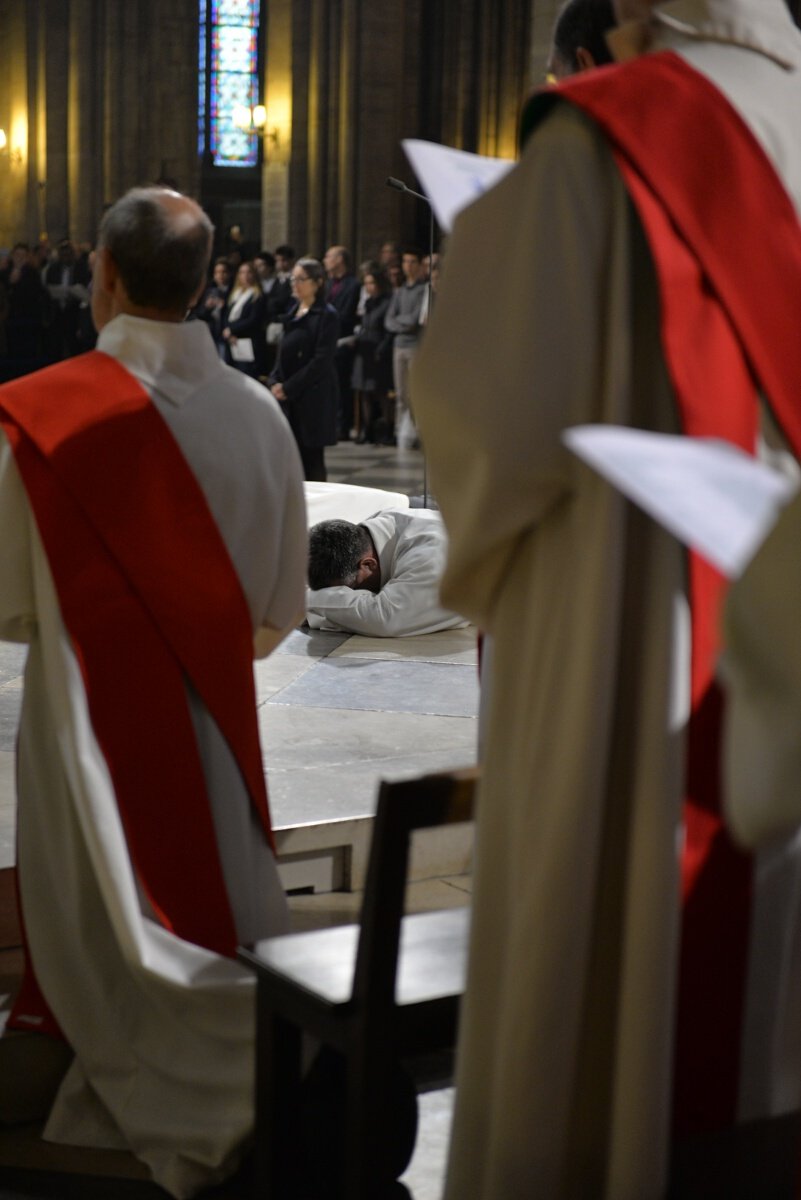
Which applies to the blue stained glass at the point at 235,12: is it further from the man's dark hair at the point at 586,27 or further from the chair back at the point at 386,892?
the chair back at the point at 386,892

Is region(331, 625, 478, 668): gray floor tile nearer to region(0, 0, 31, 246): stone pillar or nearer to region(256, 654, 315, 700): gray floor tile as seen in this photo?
region(256, 654, 315, 700): gray floor tile

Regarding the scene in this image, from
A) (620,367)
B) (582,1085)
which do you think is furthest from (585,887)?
(620,367)

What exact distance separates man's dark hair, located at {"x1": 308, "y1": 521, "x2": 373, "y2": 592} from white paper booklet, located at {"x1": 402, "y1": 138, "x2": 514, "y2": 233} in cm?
429

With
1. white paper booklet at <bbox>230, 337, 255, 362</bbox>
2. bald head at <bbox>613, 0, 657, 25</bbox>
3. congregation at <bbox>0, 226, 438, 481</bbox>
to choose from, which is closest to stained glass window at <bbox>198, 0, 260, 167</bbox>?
congregation at <bbox>0, 226, 438, 481</bbox>

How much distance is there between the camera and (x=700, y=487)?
108 cm

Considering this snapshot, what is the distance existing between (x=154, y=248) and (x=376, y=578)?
3995mm

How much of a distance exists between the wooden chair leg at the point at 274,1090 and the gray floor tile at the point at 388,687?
115 inches

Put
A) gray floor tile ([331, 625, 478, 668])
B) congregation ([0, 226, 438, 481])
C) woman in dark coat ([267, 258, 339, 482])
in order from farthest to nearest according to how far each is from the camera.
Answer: congregation ([0, 226, 438, 481]) → woman in dark coat ([267, 258, 339, 482]) → gray floor tile ([331, 625, 478, 668])

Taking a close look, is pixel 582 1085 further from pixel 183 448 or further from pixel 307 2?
pixel 307 2

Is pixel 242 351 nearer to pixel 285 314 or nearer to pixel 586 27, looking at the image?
pixel 285 314

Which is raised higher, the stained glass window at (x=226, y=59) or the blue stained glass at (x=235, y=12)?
the blue stained glass at (x=235, y=12)

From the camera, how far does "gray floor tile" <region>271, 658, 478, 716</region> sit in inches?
213

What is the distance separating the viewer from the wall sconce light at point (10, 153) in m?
26.3

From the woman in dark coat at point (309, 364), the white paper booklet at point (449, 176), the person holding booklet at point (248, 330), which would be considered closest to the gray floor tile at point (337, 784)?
the white paper booklet at point (449, 176)
